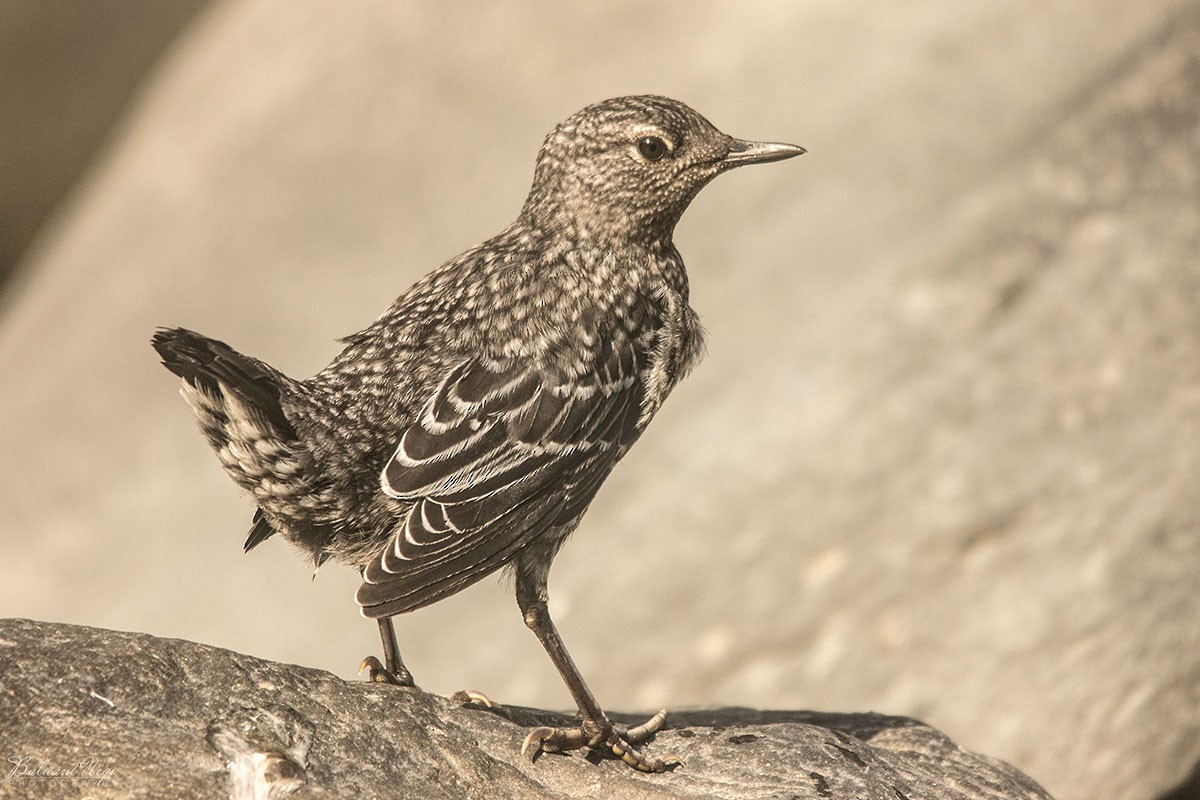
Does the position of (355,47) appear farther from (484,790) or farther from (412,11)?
(484,790)

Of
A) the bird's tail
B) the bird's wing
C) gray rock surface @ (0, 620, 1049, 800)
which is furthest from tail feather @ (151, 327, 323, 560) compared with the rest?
gray rock surface @ (0, 620, 1049, 800)

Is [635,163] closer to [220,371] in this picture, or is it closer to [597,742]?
[220,371]

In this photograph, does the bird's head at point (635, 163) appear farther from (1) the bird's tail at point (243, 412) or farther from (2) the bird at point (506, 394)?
(1) the bird's tail at point (243, 412)

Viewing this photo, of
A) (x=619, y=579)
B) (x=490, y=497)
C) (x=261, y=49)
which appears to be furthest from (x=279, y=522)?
(x=261, y=49)

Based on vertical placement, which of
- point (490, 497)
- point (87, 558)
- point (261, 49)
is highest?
point (261, 49)

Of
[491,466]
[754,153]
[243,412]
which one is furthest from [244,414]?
[754,153]

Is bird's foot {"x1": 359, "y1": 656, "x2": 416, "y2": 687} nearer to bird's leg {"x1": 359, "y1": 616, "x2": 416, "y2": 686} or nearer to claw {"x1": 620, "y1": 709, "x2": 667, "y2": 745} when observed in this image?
bird's leg {"x1": 359, "y1": 616, "x2": 416, "y2": 686}

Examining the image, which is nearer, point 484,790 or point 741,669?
point 484,790
